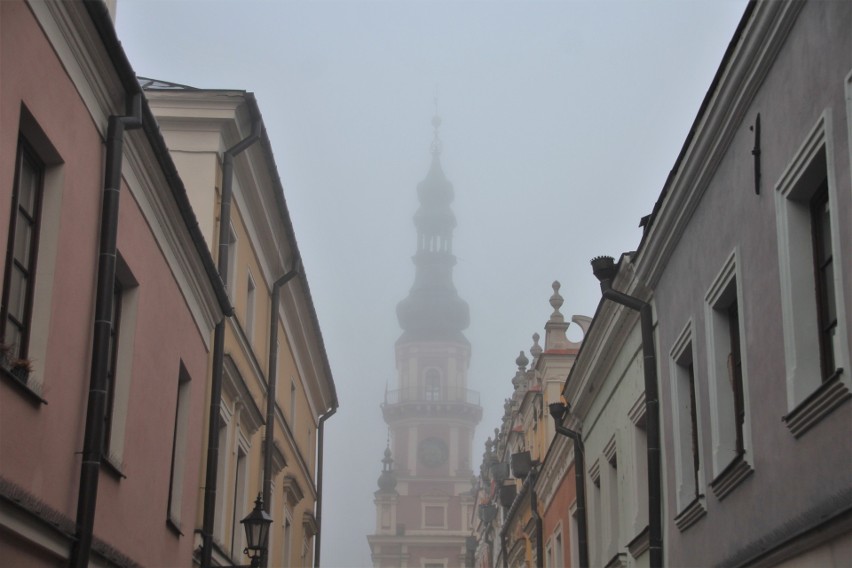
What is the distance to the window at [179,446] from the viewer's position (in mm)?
14055

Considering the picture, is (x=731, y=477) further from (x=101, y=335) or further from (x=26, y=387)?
(x=26, y=387)

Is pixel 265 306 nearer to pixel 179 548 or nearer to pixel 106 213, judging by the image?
pixel 179 548

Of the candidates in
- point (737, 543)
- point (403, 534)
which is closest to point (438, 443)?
point (403, 534)

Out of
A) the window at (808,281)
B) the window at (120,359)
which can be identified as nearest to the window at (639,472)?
the window at (808,281)

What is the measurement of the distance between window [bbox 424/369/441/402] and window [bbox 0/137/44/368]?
311 feet

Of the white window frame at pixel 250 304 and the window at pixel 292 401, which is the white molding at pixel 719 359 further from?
the window at pixel 292 401

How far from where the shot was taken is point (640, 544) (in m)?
16.5

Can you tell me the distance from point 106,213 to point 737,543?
19.5ft

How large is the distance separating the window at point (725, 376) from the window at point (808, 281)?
5.40ft

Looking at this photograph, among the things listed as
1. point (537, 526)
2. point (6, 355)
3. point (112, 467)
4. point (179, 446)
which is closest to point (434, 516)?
point (537, 526)

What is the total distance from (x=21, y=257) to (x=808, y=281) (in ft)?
17.8

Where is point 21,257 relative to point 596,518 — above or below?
below

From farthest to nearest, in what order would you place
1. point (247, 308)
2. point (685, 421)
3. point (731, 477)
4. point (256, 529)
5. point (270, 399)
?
point (270, 399)
point (247, 308)
point (256, 529)
point (685, 421)
point (731, 477)

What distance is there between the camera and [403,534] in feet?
289
